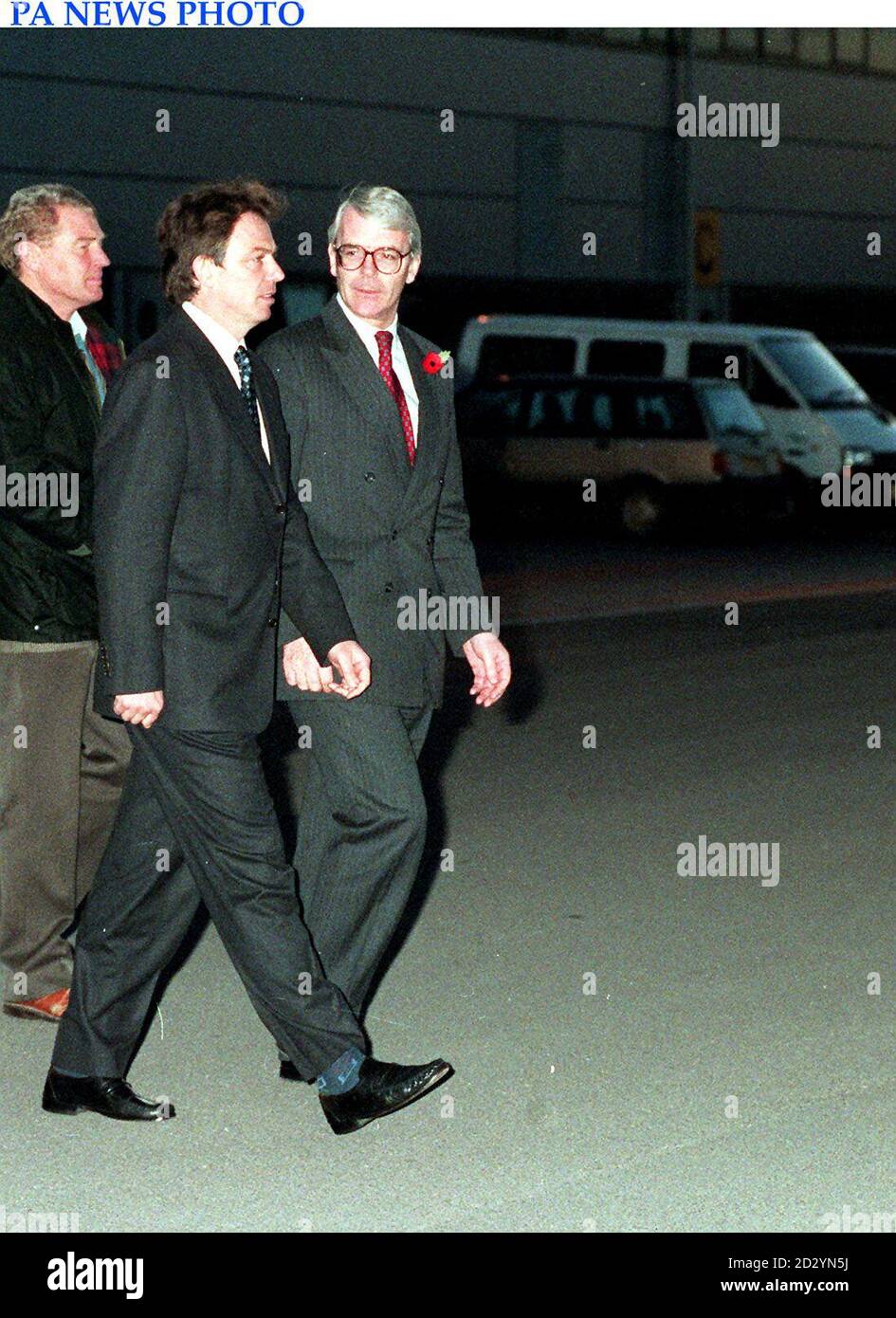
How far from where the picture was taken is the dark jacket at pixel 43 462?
5246 mm

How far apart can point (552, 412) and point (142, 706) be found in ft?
58.8

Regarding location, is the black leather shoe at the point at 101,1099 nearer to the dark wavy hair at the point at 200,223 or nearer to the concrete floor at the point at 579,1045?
the concrete floor at the point at 579,1045

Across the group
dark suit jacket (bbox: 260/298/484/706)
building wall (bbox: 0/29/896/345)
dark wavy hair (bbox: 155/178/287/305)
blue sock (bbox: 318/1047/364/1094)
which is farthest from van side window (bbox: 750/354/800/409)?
blue sock (bbox: 318/1047/364/1094)

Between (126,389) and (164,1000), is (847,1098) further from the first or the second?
(126,389)

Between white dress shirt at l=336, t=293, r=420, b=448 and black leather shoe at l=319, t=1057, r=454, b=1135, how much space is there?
4.47ft

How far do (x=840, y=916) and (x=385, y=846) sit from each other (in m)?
2.35

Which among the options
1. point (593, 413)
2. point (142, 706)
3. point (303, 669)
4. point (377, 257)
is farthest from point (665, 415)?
point (142, 706)

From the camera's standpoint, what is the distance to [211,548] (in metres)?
4.48

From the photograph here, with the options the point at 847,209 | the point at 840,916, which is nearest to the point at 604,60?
the point at 847,209

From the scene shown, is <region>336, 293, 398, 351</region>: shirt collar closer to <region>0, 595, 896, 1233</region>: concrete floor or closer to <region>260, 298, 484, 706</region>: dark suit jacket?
<region>260, 298, 484, 706</region>: dark suit jacket

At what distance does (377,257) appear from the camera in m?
4.73

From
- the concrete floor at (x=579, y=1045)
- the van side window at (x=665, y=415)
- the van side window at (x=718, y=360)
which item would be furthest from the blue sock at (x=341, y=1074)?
the van side window at (x=718, y=360)

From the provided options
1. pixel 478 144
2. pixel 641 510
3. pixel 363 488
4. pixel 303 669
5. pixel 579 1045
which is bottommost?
pixel 641 510

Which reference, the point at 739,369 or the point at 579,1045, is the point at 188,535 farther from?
the point at 739,369
